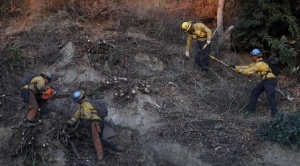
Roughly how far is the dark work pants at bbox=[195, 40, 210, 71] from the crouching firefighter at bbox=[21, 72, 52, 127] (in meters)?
4.59

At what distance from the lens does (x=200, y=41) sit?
36.7 ft

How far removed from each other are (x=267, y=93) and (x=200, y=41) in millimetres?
2726

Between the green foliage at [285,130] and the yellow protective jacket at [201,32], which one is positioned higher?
the yellow protective jacket at [201,32]

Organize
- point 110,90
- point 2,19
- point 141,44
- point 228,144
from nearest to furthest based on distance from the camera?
point 228,144 < point 110,90 < point 141,44 < point 2,19

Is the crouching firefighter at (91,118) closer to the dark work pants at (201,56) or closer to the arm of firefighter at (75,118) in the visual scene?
the arm of firefighter at (75,118)

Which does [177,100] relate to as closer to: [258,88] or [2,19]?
[258,88]

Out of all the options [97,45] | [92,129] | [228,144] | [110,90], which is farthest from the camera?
[97,45]

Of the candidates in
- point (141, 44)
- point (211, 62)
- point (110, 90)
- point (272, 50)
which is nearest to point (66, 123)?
point (110, 90)

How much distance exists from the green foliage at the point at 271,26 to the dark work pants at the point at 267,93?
1840mm

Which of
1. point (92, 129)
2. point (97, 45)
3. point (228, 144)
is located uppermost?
point (97, 45)

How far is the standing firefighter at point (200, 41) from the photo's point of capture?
10.9 meters

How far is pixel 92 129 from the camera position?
7.90m

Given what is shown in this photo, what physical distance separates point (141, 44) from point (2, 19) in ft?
15.4

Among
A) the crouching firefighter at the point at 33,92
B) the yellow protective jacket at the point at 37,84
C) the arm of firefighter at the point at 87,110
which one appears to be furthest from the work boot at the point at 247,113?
the yellow protective jacket at the point at 37,84
